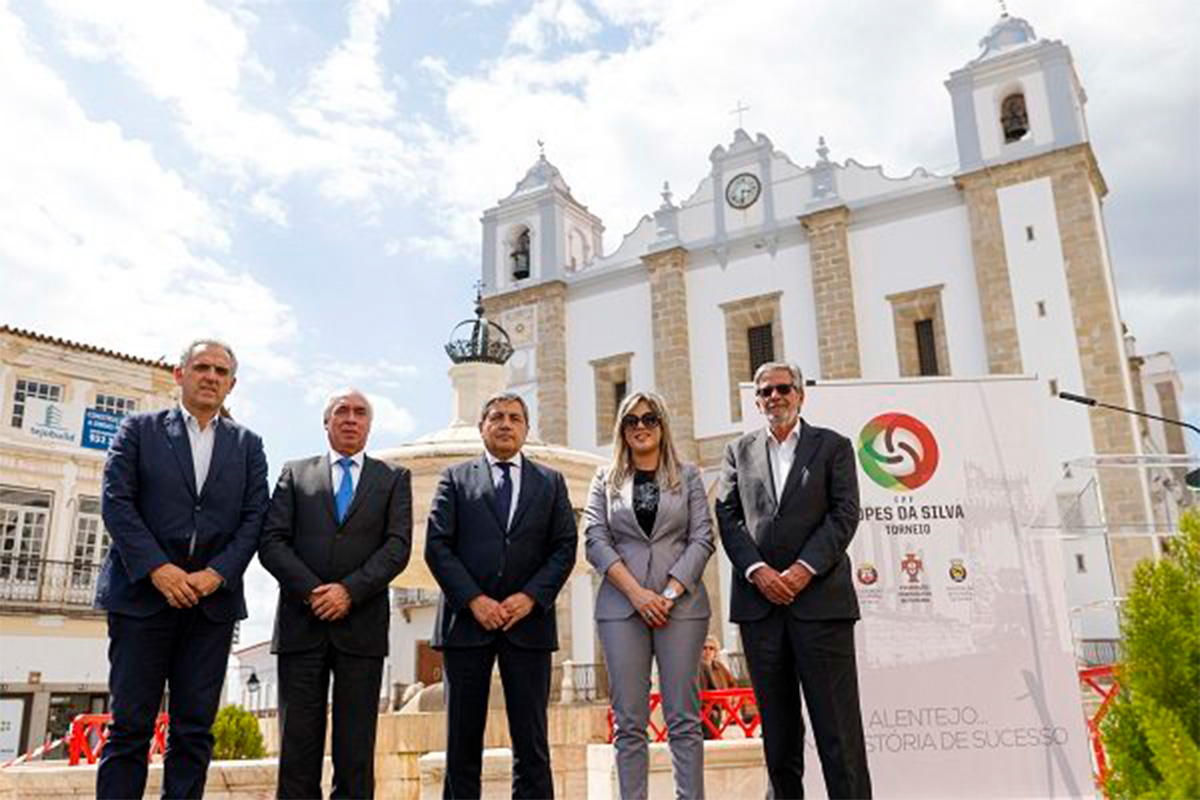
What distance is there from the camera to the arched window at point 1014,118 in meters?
18.6

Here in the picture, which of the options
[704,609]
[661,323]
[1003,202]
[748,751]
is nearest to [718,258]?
[661,323]

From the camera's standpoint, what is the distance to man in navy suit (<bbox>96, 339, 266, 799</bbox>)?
319 centimetres

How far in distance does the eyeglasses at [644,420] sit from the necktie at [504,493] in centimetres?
48

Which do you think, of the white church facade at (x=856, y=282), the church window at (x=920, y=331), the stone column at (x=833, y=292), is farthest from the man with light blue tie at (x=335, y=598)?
the church window at (x=920, y=331)

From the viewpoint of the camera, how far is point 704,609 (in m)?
3.63

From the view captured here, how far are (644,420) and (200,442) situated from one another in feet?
5.32

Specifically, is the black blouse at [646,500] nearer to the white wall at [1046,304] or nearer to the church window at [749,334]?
the white wall at [1046,304]

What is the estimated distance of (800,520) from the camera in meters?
3.61

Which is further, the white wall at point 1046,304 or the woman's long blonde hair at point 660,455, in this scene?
the white wall at point 1046,304

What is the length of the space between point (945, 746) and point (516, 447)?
2.43 meters

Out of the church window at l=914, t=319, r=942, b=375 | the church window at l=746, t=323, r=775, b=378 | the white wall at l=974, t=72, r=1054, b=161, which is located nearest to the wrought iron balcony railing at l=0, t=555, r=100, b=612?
the church window at l=746, t=323, r=775, b=378

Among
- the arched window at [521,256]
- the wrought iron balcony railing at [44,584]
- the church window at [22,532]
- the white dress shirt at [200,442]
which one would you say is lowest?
the white dress shirt at [200,442]

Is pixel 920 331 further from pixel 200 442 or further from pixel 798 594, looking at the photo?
pixel 200 442

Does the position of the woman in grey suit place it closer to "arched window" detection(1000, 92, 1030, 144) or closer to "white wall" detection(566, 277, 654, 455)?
"white wall" detection(566, 277, 654, 455)
